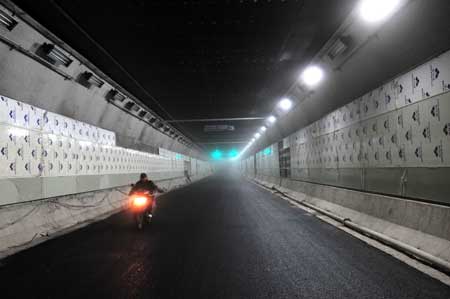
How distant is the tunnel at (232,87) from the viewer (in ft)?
18.2

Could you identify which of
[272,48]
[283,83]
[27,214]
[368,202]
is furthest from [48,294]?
[283,83]

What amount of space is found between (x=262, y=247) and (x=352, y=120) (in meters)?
6.24

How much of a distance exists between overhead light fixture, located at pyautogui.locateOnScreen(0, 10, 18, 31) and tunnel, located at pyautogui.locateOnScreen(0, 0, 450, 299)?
0.12 feet

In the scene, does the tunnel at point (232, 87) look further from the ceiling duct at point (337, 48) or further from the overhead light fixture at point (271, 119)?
the overhead light fixture at point (271, 119)

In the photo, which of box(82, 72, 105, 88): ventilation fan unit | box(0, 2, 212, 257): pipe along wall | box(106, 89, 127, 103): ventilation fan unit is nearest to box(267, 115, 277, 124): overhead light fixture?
box(0, 2, 212, 257): pipe along wall

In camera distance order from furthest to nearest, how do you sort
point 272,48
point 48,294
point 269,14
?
point 272,48 < point 269,14 < point 48,294

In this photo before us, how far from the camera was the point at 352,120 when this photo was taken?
1141cm

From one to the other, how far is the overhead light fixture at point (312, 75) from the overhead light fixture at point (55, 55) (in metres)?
8.34

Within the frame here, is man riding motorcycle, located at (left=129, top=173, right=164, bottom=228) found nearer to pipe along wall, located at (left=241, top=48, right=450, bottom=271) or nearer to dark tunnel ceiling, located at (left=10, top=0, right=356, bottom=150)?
dark tunnel ceiling, located at (left=10, top=0, right=356, bottom=150)

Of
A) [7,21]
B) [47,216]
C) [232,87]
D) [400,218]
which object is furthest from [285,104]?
[7,21]

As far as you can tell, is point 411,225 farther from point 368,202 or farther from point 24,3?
point 24,3

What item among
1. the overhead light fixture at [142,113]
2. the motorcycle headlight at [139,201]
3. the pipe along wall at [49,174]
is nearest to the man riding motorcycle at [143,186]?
the motorcycle headlight at [139,201]

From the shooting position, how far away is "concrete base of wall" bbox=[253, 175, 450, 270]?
19.7ft

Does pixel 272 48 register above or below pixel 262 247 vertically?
above
